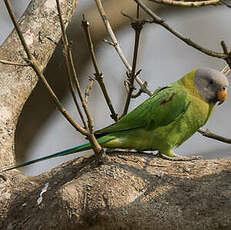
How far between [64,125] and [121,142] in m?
5.10

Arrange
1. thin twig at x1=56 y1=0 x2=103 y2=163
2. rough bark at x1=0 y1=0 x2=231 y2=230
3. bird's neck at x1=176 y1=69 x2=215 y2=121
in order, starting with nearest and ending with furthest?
thin twig at x1=56 y1=0 x2=103 y2=163 < rough bark at x1=0 y1=0 x2=231 y2=230 < bird's neck at x1=176 y1=69 x2=215 y2=121

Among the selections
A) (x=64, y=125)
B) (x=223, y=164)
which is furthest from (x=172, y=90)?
(x=64, y=125)

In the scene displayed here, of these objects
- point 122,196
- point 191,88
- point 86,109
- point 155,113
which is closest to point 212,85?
point 191,88

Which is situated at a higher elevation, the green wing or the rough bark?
the green wing

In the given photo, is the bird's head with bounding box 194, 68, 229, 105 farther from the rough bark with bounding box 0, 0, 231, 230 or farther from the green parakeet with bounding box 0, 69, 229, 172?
the rough bark with bounding box 0, 0, 231, 230

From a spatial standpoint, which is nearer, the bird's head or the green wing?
the green wing

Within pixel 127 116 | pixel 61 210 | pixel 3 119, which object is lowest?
pixel 61 210

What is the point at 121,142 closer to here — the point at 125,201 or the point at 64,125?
the point at 125,201

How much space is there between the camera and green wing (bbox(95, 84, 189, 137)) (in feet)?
12.7

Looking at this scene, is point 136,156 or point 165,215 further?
point 136,156

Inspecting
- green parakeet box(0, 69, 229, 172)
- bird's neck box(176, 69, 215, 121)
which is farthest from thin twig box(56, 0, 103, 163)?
bird's neck box(176, 69, 215, 121)

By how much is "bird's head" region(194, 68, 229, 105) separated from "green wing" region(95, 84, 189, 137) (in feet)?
0.75

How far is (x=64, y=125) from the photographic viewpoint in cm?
885

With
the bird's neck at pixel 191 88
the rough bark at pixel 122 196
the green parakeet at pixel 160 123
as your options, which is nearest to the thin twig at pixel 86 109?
the rough bark at pixel 122 196
